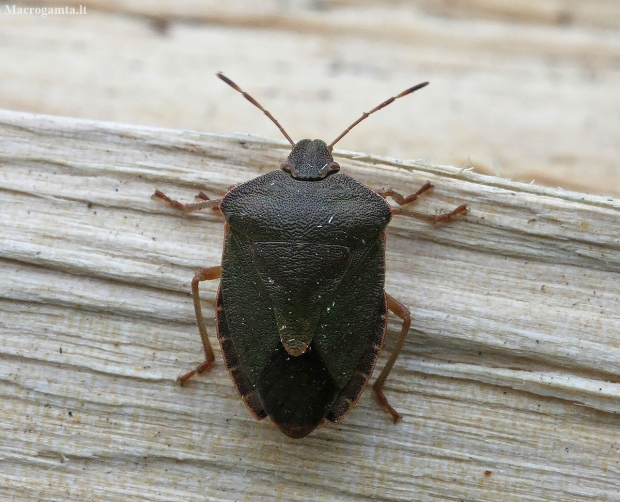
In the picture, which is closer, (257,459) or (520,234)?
(257,459)

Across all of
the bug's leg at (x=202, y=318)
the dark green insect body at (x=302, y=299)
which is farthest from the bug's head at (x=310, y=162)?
the bug's leg at (x=202, y=318)

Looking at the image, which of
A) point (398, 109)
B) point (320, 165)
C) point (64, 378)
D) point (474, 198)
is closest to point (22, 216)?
point (64, 378)

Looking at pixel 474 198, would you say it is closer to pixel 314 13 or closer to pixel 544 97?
pixel 544 97

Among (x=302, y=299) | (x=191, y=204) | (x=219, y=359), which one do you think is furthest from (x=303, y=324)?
(x=191, y=204)

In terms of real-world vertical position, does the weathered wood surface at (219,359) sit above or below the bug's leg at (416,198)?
below

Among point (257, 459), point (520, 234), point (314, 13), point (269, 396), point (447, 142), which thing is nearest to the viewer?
point (269, 396)

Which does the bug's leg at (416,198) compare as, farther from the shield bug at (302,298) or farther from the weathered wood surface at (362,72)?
the weathered wood surface at (362,72)

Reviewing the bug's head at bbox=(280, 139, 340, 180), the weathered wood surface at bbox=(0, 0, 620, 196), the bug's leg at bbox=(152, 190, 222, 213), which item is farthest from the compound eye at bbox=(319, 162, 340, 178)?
the weathered wood surface at bbox=(0, 0, 620, 196)
